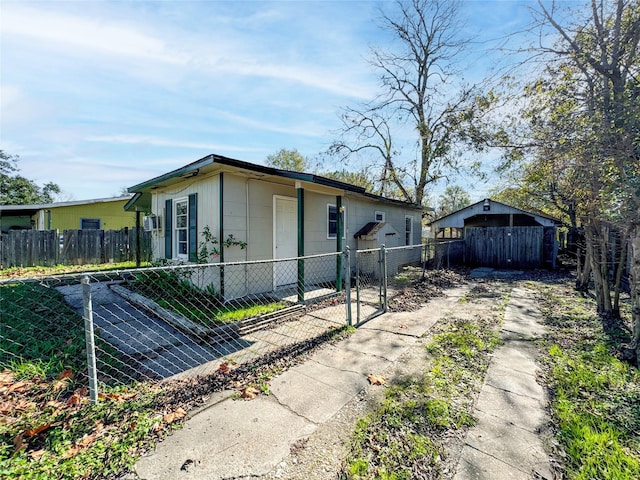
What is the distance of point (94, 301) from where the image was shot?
5641 mm

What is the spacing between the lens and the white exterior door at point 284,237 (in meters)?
6.75

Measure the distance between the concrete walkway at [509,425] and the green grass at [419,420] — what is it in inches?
4.6

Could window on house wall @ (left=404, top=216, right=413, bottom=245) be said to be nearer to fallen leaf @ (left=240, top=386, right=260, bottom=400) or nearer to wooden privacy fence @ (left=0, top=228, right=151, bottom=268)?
wooden privacy fence @ (left=0, top=228, right=151, bottom=268)

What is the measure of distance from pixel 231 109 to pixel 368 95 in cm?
1149

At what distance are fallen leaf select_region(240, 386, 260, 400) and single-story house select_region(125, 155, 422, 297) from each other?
334 centimetres

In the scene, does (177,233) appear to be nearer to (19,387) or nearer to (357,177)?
(19,387)

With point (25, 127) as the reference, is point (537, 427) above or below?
below

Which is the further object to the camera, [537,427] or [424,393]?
[424,393]

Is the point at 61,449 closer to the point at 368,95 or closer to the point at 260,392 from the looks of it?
the point at 260,392

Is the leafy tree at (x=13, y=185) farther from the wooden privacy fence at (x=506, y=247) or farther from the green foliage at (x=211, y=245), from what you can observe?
the wooden privacy fence at (x=506, y=247)

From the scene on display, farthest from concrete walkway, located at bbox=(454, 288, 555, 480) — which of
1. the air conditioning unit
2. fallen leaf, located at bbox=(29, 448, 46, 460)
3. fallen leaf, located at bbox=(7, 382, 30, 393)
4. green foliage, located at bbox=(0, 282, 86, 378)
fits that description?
the air conditioning unit

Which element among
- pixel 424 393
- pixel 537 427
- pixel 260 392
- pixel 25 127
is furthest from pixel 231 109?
pixel 537 427

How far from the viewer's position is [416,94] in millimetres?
17828

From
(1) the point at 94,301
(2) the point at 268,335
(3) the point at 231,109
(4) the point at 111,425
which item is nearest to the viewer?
(4) the point at 111,425
